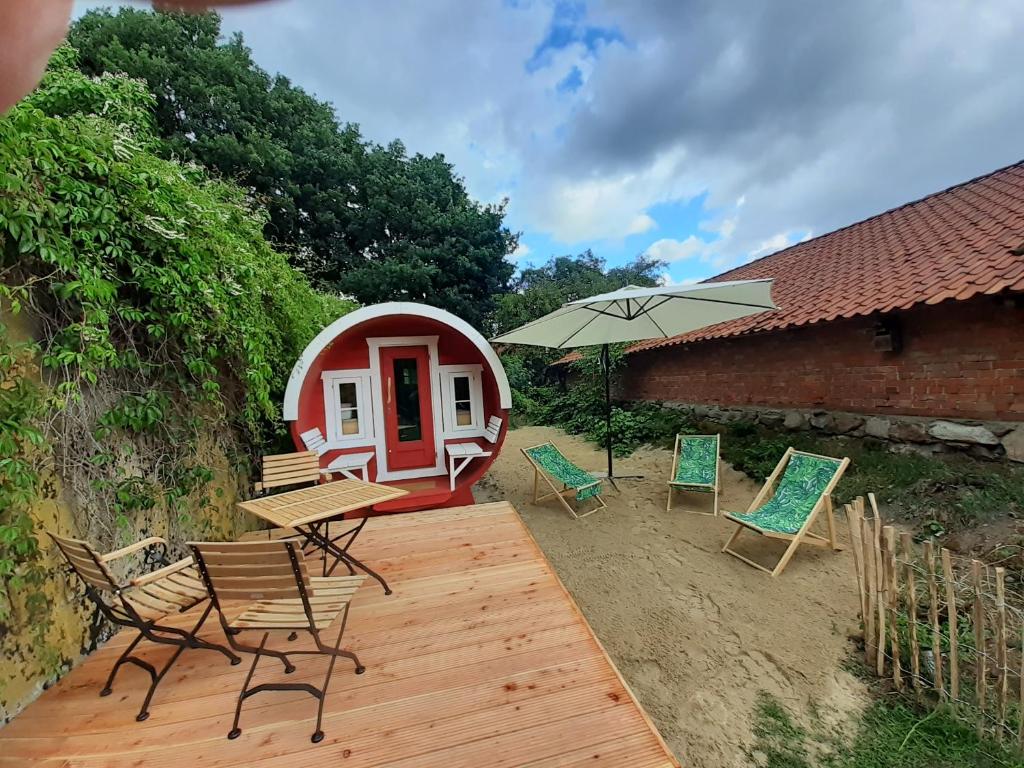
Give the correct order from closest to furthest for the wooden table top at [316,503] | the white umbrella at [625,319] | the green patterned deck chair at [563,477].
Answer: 1. the wooden table top at [316,503]
2. the green patterned deck chair at [563,477]
3. the white umbrella at [625,319]

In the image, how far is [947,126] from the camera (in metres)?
9.00

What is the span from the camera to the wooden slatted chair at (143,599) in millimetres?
2246

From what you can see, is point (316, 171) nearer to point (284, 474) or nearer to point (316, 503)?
point (284, 474)

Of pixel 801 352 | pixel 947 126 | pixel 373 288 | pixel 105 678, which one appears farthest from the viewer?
pixel 373 288

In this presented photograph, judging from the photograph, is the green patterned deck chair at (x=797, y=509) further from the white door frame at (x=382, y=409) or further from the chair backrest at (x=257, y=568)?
the chair backrest at (x=257, y=568)

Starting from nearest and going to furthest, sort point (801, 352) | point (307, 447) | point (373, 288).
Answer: point (307, 447), point (801, 352), point (373, 288)

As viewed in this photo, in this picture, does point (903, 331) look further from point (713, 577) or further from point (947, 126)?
point (947, 126)

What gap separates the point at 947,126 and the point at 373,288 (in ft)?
47.3

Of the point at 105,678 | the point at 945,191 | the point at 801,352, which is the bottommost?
the point at 105,678

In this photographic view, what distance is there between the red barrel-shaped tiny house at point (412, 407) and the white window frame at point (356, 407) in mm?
12

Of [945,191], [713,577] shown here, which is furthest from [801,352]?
[945,191]

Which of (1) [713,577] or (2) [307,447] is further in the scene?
(2) [307,447]

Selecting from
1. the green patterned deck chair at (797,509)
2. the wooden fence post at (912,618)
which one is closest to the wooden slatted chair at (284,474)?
the green patterned deck chair at (797,509)

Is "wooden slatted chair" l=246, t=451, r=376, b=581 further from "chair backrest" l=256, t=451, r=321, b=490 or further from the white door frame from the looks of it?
the white door frame
